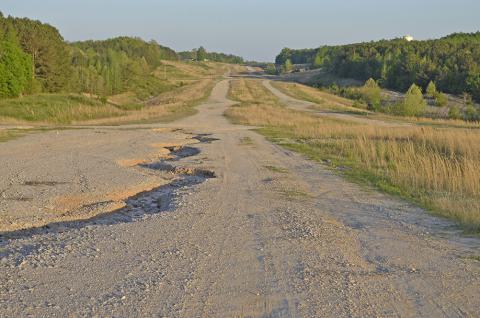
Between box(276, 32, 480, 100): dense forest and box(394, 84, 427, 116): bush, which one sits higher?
box(276, 32, 480, 100): dense forest

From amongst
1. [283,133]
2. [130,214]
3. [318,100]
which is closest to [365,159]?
[130,214]

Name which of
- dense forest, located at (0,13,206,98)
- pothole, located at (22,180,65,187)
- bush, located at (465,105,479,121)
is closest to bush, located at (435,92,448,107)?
bush, located at (465,105,479,121)

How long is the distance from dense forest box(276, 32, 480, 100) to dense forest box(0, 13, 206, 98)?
3913cm

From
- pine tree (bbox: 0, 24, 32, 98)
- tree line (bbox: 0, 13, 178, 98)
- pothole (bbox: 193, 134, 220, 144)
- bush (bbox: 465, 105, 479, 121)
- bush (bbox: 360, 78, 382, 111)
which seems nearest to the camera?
pothole (bbox: 193, 134, 220, 144)

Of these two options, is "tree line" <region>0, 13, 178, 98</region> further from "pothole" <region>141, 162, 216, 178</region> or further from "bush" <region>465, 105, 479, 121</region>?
"bush" <region>465, 105, 479, 121</region>

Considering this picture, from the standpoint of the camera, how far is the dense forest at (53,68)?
49.8 metres

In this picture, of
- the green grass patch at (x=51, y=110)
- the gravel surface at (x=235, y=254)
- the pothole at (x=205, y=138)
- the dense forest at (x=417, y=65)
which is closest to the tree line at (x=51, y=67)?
the green grass patch at (x=51, y=110)

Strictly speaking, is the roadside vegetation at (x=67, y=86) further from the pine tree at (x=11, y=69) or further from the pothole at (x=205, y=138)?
the pothole at (x=205, y=138)

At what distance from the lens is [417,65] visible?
88.5m

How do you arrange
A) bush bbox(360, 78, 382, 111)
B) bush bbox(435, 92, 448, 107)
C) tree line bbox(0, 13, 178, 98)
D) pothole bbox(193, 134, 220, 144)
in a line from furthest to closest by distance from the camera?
bush bbox(435, 92, 448, 107), bush bbox(360, 78, 382, 111), tree line bbox(0, 13, 178, 98), pothole bbox(193, 134, 220, 144)

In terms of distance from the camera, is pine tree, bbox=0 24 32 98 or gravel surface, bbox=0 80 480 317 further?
pine tree, bbox=0 24 32 98

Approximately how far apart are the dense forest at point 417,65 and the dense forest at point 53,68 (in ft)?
128

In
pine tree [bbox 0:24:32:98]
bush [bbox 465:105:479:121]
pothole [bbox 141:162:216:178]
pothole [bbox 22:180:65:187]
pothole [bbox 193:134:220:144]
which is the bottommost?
bush [bbox 465:105:479:121]

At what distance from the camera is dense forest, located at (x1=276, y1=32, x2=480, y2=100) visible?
8244 centimetres
